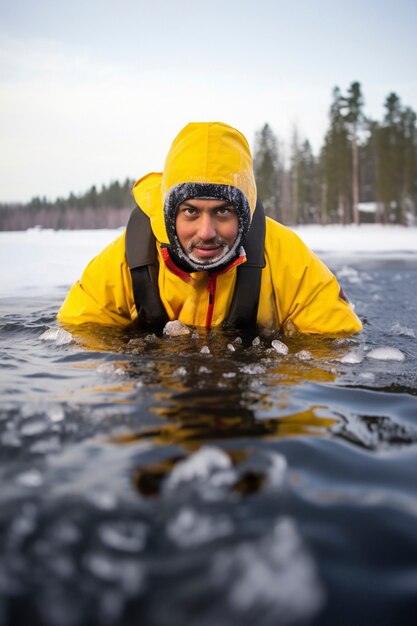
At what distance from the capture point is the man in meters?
3.74

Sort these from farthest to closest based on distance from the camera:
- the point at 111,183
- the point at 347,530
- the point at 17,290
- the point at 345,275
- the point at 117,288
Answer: the point at 111,183 → the point at 345,275 → the point at 17,290 → the point at 117,288 → the point at 347,530

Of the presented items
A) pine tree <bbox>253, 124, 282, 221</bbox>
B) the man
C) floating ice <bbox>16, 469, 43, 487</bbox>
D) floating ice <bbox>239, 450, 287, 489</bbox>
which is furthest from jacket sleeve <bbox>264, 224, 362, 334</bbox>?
pine tree <bbox>253, 124, 282, 221</bbox>

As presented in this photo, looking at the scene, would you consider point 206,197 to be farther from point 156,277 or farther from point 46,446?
point 46,446

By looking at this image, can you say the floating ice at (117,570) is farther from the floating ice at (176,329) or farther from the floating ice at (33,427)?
the floating ice at (176,329)

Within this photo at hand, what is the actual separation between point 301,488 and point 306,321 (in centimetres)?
270

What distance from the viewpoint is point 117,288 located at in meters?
4.20

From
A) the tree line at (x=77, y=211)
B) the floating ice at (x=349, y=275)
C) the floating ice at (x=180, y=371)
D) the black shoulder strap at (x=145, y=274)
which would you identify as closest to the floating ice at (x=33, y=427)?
the floating ice at (x=180, y=371)

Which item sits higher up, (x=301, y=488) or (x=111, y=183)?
(x=111, y=183)

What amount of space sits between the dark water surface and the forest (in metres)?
35.6

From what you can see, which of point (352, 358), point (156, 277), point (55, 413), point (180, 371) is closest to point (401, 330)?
point (352, 358)

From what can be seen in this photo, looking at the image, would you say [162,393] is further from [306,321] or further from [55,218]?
[55,218]

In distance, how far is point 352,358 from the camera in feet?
11.2

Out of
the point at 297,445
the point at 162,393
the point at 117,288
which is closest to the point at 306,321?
the point at 117,288

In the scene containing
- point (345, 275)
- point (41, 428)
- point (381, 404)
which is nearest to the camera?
point (41, 428)
